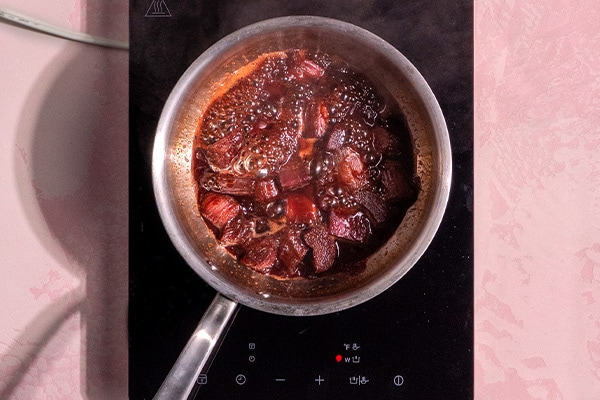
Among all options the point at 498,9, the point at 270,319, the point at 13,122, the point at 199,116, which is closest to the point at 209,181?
the point at 199,116

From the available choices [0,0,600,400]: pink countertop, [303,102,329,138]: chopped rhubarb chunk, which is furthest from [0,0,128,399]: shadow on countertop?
[303,102,329,138]: chopped rhubarb chunk

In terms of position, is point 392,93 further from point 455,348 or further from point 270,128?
point 455,348

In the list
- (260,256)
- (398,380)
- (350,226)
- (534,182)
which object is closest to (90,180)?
(260,256)

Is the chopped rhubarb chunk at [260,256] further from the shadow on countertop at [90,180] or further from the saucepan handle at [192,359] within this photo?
the shadow on countertop at [90,180]

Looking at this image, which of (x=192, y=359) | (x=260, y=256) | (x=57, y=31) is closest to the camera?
(x=192, y=359)

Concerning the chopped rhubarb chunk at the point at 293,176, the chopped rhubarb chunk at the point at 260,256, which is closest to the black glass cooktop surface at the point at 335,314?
the chopped rhubarb chunk at the point at 260,256

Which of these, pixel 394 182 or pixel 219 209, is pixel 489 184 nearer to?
pixel 394 182

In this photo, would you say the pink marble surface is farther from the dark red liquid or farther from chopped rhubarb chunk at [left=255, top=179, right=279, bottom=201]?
chopped rhubarb chunk at [left=255, top=179, right=279, bottom=201]
